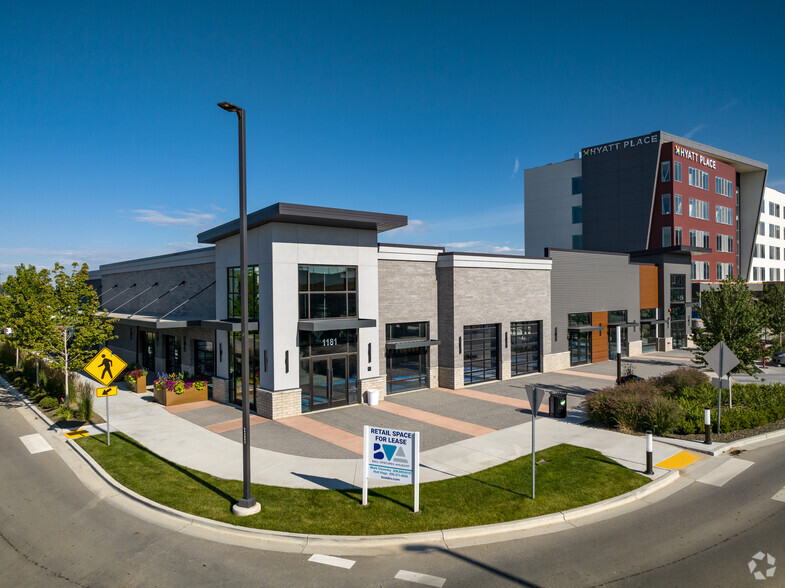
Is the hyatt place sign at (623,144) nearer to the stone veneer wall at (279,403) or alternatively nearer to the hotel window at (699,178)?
the hotel window at (699,178)

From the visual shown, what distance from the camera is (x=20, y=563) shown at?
8523mm

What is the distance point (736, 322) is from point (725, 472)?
10.7 m

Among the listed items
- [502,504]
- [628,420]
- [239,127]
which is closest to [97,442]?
[239,127]

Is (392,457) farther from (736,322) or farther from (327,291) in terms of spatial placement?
(736,322)

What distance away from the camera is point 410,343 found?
77.7 ft

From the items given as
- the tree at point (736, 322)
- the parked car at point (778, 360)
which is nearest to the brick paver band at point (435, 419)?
the tree at point (736, 322)

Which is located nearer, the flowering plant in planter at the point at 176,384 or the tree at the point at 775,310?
the flowering plant in planter at the point at 176,384

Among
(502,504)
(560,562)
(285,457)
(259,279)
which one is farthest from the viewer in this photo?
(259,279)

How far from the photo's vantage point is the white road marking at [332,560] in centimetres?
844

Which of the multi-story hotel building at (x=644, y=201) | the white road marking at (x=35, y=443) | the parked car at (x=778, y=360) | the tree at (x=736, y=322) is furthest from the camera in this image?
the multi-story hotel building at (x=644, y=201)

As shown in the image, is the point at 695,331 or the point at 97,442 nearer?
the point at 97,442

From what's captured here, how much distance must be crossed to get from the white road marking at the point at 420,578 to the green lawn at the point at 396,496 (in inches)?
52.8

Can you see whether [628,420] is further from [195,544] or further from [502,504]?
[195,544]

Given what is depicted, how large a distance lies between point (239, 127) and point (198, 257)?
1695cm
